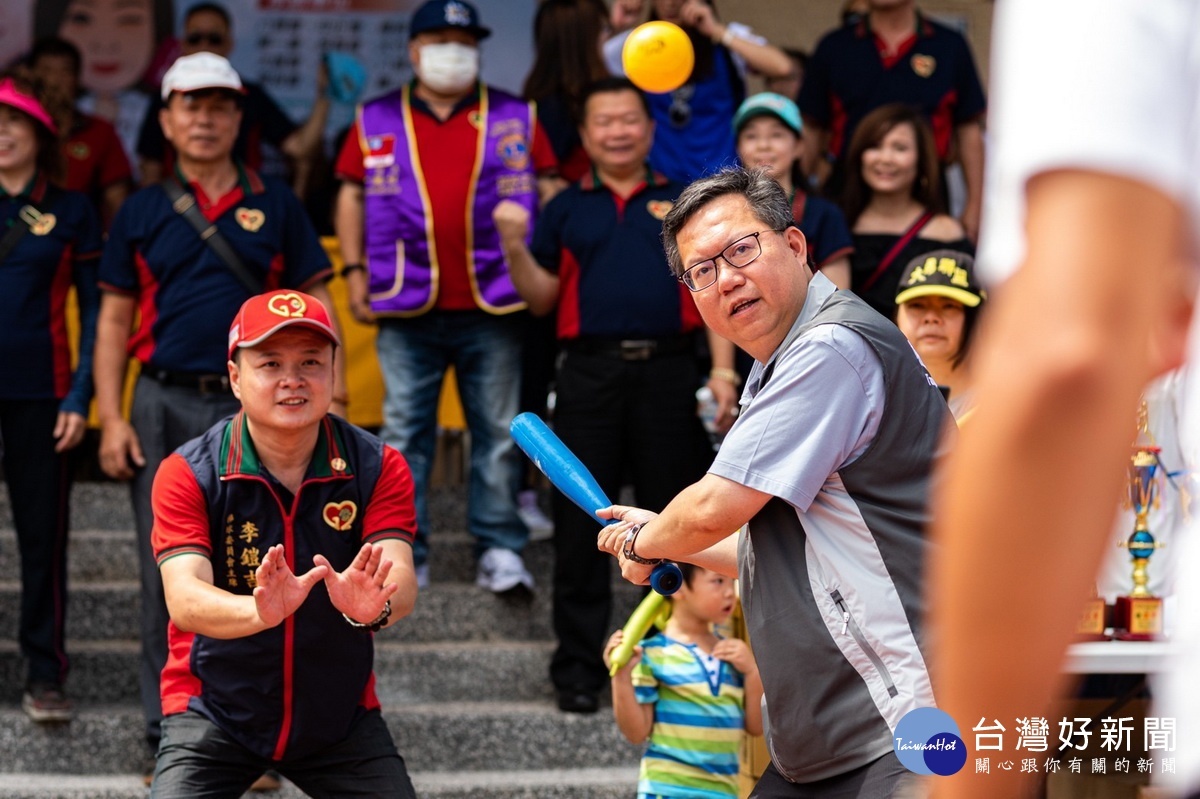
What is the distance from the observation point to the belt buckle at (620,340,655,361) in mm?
5551

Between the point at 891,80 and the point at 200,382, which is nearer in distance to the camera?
the point at 200,382

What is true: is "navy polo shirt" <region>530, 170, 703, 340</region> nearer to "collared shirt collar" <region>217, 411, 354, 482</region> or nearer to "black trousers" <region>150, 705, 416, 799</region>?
"collared shirt collar" <region>217, 411, 354, 482</region>

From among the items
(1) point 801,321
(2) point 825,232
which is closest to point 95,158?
(2) point 825,232

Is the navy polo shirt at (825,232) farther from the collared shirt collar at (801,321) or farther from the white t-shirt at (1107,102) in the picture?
the white t-shirt at (1107,102)

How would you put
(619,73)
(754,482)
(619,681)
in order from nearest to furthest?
1. (754,482)
2. (619,681)
3. (619,73)

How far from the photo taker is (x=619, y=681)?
4105 millimetres

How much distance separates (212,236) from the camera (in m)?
5.32

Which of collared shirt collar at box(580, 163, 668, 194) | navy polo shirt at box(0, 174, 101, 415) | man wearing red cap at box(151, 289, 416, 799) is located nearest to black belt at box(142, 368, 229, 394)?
navy polo shirt at box(0, 174, 101, 415)

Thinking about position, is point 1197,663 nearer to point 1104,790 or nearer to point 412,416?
point 1104,790

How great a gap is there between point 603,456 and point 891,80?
2201 millimetres

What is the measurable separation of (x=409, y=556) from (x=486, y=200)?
8.28 feet

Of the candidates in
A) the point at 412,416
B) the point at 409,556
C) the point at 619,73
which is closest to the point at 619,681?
the point at 409,556

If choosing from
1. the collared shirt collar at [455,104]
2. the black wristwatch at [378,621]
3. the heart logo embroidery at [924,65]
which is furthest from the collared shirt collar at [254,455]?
the heart logo embroidery at [924,65]

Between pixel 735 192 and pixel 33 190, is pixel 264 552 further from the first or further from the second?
pixel 33 190
